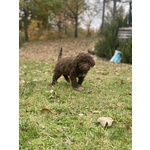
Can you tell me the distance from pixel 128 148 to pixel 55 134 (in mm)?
560

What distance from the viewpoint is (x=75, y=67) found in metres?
3.95

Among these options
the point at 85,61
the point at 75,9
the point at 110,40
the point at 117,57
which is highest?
the point at 75,9

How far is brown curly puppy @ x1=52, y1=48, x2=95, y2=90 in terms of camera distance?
3811mm

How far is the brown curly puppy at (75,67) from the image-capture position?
3811 millimetres

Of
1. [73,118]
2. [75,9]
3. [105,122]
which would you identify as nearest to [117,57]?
[73,118]

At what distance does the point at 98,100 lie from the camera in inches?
131

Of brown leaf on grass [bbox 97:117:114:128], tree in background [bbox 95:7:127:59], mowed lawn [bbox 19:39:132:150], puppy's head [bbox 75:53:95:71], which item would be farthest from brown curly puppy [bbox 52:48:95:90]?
tree in background [bbox 95:7:127:59]

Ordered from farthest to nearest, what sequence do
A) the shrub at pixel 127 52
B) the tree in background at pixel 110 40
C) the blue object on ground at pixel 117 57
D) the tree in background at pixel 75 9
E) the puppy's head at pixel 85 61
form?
the tree in background at pixel 75 9
the tree in background at pixel 110 40
the blue object on ground at pixel 117 57
the shrub at pixel 127 52
the puppy's head at pixel 85 61

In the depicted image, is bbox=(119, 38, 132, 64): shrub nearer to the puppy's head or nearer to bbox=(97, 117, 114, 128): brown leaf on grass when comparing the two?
the puppy's head

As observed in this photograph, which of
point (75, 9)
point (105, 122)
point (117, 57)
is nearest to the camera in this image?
point (105, 122)

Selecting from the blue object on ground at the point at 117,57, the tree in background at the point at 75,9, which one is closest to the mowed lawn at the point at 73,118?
the blue object on ground at the point at 117,57

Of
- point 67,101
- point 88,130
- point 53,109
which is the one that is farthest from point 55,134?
point 67,101

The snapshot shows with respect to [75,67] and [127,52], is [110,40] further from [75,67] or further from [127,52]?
[75,67]

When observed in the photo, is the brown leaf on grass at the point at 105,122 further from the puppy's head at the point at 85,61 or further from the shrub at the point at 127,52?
the shrub at the point at 127,52
